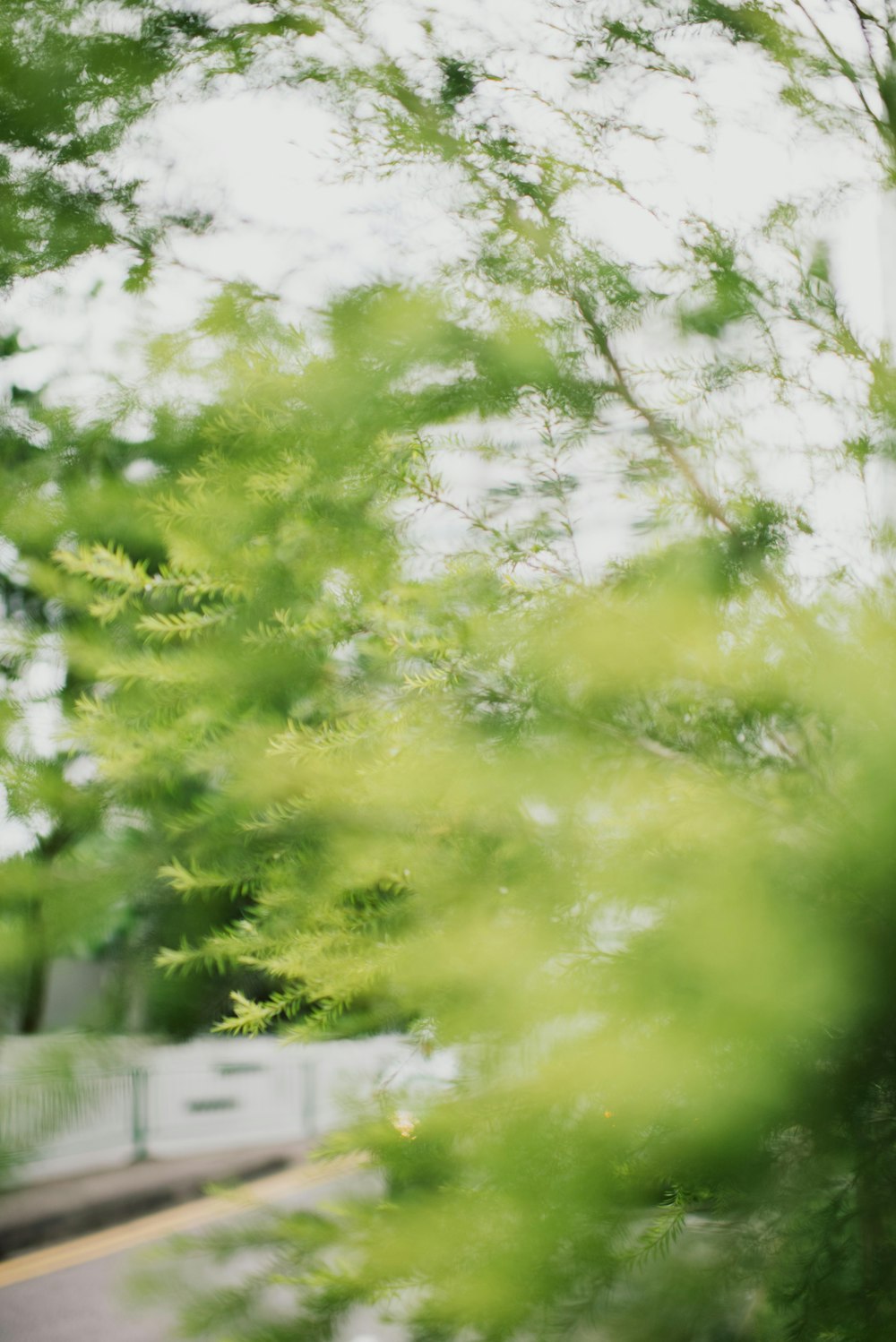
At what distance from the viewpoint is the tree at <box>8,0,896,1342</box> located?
35cm

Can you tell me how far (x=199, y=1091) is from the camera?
44 cm

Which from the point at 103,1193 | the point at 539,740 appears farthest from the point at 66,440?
the point at 103,1193

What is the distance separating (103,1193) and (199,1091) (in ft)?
0.58

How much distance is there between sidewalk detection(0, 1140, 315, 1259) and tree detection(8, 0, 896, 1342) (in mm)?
69

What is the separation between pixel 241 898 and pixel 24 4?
0.38 metres

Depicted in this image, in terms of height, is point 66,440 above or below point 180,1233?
above

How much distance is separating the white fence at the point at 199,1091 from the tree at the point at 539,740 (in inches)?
0.7

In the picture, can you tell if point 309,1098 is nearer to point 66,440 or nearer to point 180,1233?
point 180,1233

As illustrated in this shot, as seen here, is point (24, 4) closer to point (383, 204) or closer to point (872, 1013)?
point (383, 204)

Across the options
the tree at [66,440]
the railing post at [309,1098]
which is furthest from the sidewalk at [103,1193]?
the tree at [66,440]

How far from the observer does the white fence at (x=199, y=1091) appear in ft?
1.01

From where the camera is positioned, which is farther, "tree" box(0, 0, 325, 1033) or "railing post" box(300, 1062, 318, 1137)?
"railing post" box(300, 1062, 318, 1137)

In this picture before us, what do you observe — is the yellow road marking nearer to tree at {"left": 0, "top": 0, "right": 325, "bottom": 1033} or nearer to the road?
the road

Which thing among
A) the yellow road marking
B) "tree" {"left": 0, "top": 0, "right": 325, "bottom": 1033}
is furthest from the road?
"tree" {"left": 0, "top": 0, "right": 325, "bottom": 1033}
